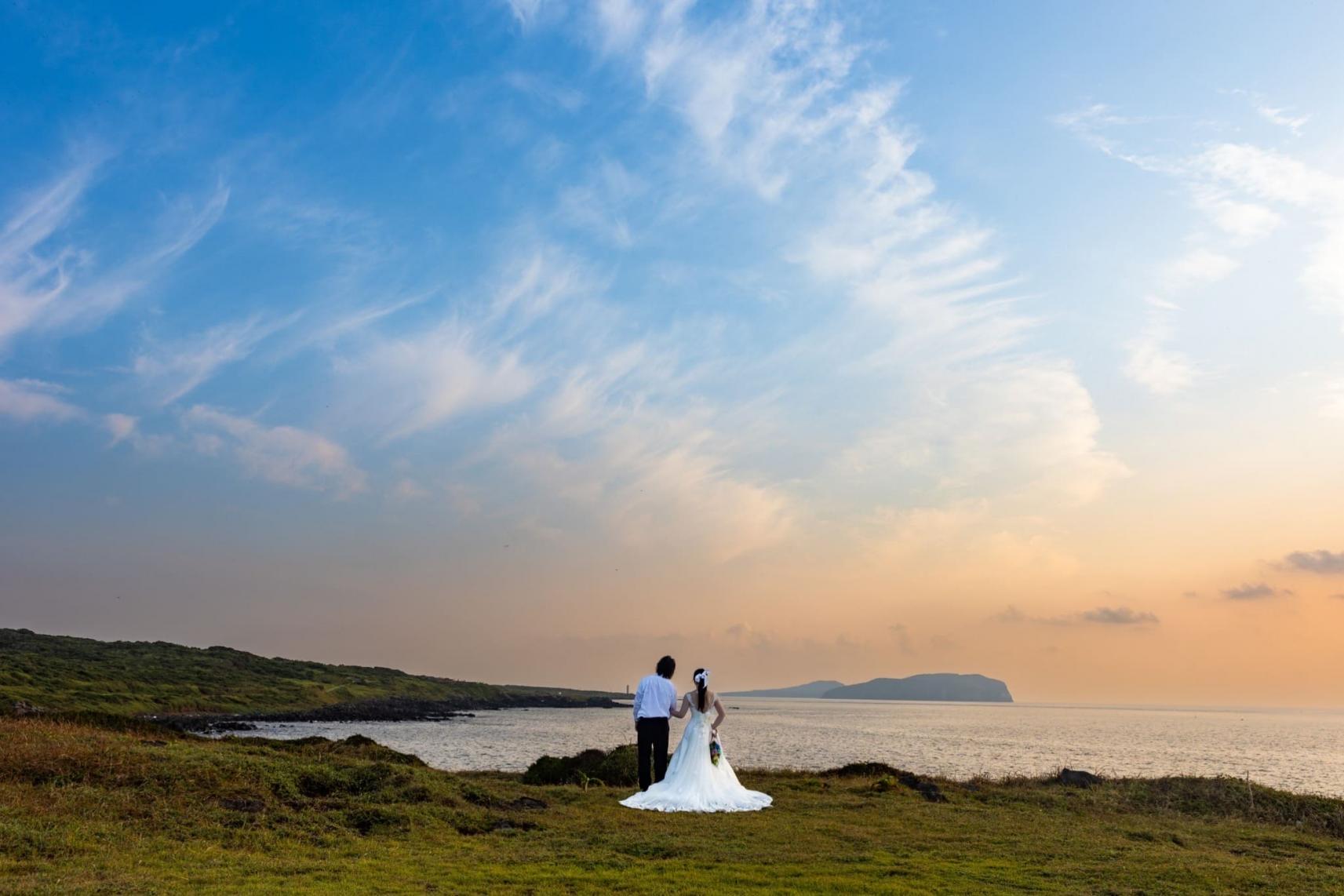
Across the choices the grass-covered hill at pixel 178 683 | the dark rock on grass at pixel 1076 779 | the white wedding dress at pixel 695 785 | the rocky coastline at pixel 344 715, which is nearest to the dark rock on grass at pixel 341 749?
the white wedding dress at pixel 695 785

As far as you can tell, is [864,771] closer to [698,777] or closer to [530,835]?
[698,777]

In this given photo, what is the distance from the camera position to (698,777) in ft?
69.7

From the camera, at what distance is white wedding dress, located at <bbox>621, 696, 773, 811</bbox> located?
68.4ft

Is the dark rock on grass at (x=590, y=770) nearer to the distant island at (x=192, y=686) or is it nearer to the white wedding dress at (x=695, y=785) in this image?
A: the white wedding dress at (x=695, y=785)

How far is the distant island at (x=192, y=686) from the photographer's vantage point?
91688 millimetres

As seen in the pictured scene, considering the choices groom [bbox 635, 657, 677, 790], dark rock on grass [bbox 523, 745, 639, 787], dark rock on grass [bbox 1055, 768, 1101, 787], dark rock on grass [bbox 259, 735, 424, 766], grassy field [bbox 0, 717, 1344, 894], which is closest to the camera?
grassy field [bbox 0, 717, 1344, 894]

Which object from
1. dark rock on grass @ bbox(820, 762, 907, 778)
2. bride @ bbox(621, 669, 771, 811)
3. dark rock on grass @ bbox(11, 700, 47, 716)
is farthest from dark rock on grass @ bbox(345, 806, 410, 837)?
dark rock on grass @ bbox(11, 700, 47, 716)

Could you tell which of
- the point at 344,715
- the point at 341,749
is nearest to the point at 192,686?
the point at 344,715

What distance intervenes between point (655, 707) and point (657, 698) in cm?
21

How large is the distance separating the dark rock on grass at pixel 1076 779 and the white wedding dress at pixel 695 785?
13313 millimetres

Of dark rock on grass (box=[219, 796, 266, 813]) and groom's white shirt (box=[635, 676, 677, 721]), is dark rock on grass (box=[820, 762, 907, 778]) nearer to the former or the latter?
groom's white shirt (box=[635, 676, 677, 721])

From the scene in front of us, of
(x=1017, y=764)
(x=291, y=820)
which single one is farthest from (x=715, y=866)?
(x=1017, y=764)

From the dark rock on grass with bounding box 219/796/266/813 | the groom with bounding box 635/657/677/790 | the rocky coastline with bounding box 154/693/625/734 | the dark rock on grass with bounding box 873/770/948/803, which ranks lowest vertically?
the rocky coastline with bounding box 154/693/625/734

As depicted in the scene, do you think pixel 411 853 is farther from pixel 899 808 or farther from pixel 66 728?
pixel 66 728
